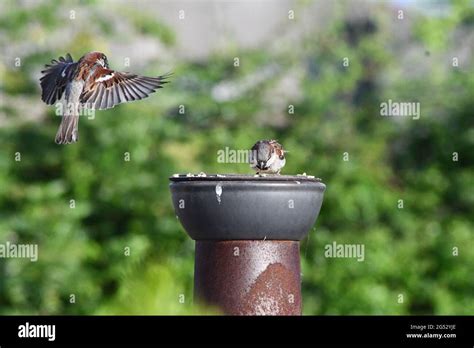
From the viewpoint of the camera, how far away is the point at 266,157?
6016 mm

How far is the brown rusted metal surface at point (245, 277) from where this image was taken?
→ 5.46 m

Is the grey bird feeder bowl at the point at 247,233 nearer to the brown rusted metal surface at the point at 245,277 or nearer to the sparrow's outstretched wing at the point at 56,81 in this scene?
the brown rusted metal surface at the point at 245,277

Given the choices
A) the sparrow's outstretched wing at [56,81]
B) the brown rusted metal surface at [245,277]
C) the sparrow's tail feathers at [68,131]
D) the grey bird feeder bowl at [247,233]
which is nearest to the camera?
the grey bird feeder bowl at [247,233]

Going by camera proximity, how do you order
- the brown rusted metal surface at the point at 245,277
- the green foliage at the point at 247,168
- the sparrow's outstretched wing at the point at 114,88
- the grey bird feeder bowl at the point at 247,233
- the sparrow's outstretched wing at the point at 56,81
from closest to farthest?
the grey bird feeder bowl at the point at 247,233
the brown rusted metal surface at the point at 245,277
the sparrow's outstretched wing at the point at 114,88
the sparrow's outstretched wing at the point at 56,81
the green foliage at the point at 247,168

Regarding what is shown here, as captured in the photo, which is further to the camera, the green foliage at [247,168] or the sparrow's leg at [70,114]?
the green foliage at [247,168]

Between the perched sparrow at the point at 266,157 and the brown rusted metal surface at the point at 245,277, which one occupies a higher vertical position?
the perched sparrow at the point at 266,157

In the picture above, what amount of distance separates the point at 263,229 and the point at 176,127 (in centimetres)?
588

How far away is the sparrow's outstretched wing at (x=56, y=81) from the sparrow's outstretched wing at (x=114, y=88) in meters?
0.26

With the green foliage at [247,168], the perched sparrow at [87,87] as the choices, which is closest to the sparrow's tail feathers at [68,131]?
the perched sparrow at [87,87]

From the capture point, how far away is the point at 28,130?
1097 centimetres

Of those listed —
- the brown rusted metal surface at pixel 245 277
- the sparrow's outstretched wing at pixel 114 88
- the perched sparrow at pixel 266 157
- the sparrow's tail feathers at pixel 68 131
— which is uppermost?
the sparrow's outstretched wing at pixel 114 88

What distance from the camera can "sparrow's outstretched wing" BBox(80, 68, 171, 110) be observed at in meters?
6.20

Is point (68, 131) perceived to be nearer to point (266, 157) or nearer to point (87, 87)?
point (87, 87)

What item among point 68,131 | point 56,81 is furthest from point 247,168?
point 68,131
